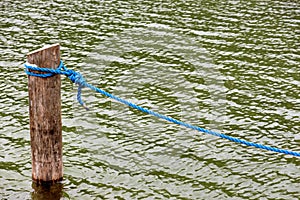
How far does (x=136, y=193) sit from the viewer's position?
457 inches

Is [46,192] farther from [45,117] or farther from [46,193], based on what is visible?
[45,117]

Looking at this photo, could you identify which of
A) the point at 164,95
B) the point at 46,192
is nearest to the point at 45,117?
the point at 46,192

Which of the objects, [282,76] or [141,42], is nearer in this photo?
[282,76]

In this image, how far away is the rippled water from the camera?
12.1 metres

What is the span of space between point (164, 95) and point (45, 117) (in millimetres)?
6584

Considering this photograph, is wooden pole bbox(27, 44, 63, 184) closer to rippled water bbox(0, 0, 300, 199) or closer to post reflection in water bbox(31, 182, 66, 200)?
post reflection in water bbox(31, 182, 66, 200)

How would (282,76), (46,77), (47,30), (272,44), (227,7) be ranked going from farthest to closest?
(227,7) → (47,30) → (272,44) → (282,76) → (46,77)

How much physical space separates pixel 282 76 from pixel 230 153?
555 centimetres

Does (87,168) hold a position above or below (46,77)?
below

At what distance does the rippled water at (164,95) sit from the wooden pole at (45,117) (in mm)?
589

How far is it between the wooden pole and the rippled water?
0.59 metres

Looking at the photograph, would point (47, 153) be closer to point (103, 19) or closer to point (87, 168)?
point (87, 168)

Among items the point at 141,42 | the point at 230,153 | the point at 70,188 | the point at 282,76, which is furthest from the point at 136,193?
the point at 141,42

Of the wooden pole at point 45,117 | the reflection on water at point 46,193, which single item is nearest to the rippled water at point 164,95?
the reflection on water at point 46,193
